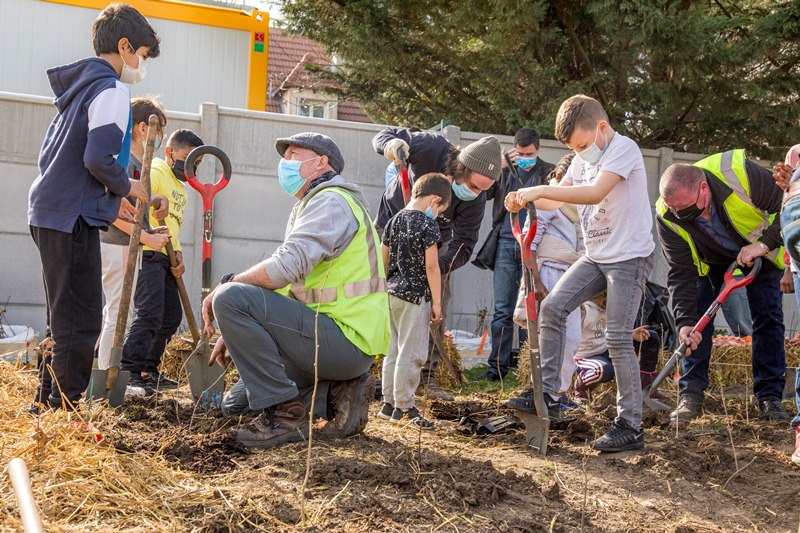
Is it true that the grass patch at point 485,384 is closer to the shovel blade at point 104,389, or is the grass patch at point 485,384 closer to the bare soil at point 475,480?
the bare soil at point 475,480

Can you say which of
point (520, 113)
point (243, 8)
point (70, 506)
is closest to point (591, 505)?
point (70, 506)

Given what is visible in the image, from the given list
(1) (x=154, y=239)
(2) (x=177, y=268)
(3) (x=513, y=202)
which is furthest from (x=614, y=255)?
(2) (x=177, y=268)

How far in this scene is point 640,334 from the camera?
230 inches

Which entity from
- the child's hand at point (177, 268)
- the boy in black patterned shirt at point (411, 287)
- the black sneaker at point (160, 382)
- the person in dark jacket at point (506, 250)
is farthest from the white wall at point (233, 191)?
the boy in black patterned shirt at point (411, 287)

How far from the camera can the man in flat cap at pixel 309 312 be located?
4078 millimetres

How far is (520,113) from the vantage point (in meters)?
9.89

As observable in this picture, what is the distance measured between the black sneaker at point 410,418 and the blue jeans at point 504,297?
7.91ft

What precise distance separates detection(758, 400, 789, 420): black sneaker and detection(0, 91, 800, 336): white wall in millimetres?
3690

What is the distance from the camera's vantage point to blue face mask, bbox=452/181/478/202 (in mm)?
5973

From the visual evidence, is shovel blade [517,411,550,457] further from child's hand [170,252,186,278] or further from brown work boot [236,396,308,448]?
child's hand [170,252,186,278]

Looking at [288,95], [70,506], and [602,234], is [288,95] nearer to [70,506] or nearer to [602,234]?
[602,234]

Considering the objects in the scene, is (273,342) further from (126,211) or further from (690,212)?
(690,212)

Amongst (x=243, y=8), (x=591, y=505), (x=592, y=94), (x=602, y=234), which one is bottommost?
(x=591, y=505)

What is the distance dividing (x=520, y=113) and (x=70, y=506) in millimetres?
7795
